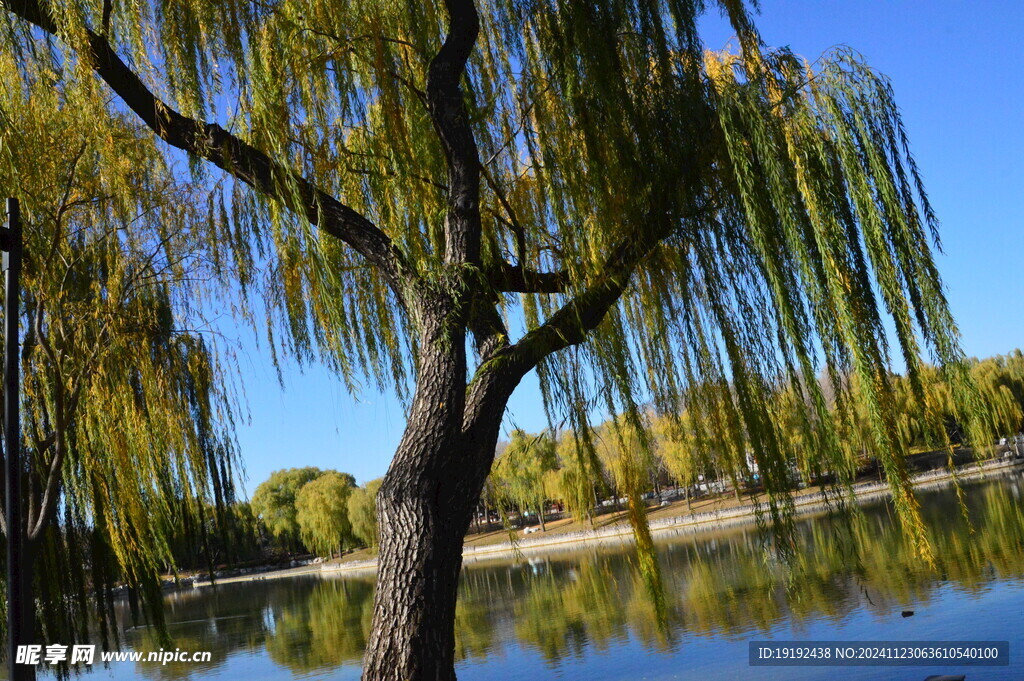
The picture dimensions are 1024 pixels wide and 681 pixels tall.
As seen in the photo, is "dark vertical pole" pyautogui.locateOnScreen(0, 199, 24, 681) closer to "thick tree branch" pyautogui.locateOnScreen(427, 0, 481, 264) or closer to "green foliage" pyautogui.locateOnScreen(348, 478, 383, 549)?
"thick tree branch" pyautogui.locateOnScreen(427, 0, 481, 264)

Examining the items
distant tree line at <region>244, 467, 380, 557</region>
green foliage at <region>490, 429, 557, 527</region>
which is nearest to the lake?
green foliage at <region>490, 429, 557, 527</region>

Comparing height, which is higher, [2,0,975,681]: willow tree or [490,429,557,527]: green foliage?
[2,0,975,681]: willow tree

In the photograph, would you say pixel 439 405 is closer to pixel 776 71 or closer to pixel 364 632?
pixel 776 71

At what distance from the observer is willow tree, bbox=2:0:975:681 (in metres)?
2.45

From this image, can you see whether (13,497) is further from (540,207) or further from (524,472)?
(524,472)

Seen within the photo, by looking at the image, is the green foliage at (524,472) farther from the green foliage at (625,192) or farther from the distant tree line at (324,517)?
the distant tree line at (324,517)

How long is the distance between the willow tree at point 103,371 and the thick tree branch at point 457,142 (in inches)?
72.9

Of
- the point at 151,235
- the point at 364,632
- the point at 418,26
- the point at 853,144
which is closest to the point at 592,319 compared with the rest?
the point at 853,144

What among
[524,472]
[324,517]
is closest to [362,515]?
[324,517]

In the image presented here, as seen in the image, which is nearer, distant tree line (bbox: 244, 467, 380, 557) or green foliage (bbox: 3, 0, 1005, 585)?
green foliage (bbox: 3, 0, 1005, 585)

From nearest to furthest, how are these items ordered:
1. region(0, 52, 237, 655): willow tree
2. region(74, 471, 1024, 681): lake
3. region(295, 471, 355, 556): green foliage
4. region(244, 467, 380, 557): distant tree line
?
region(0, 52, 237, 655): willow tree, region(74, 471, 1024, 681): lake, region(244, 467, 380, 557): distant tree line, region(295, 471, 355, 556): green foliage

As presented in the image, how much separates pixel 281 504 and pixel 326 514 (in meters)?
14.6

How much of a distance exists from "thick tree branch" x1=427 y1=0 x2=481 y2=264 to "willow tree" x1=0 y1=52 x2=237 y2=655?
1.85 m

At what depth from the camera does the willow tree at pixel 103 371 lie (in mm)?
4066
